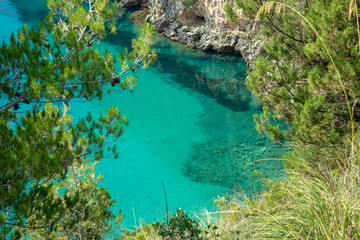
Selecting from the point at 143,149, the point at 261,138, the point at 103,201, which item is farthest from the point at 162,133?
the point at 103,201

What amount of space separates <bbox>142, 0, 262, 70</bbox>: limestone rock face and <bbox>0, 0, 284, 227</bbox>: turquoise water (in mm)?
769

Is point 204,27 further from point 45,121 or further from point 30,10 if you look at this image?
point 45,121

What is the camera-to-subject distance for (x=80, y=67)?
4.35 m

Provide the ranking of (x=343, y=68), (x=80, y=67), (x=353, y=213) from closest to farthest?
(x=353, y=213) → (x=80, y=67) → (x=343, y=68)

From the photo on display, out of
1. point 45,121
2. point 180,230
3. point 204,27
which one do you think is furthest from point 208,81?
point 45,121

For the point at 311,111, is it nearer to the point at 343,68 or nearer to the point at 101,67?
the point at 343,68

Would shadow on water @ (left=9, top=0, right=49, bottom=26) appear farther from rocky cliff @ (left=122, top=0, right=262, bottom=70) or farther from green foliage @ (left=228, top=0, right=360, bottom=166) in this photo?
green foliage @ (left=228, top=0, right=360, bottom=166)

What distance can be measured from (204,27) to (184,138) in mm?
11182

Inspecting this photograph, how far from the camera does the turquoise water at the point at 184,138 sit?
37.9 ft

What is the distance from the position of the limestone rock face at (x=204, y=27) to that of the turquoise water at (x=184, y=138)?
0.77 m

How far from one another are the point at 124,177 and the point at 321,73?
8.03 metres

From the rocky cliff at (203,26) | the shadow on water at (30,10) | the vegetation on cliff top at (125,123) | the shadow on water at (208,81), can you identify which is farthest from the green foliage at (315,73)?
the shadow on water at (30,10)

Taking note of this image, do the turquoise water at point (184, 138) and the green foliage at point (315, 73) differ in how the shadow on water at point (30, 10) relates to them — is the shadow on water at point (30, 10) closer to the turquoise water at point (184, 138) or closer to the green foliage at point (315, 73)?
the turquoise water at point (184, 138)

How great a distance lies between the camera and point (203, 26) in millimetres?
23438
